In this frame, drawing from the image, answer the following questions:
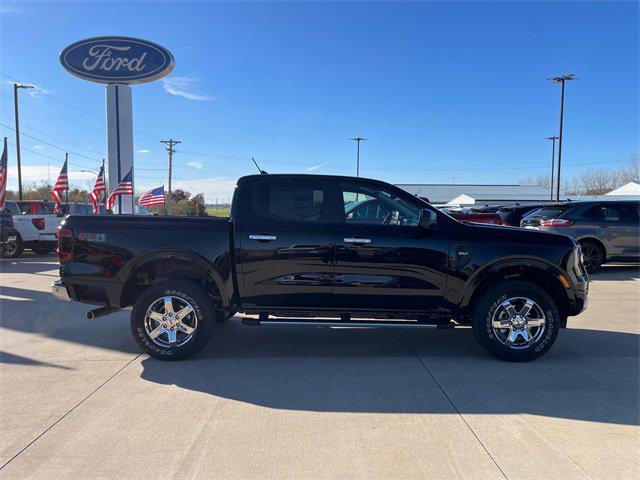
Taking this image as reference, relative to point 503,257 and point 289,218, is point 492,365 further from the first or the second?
point 289,218

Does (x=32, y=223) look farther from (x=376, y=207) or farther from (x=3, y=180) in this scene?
(x=376, y=207)

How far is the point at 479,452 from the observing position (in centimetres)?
310

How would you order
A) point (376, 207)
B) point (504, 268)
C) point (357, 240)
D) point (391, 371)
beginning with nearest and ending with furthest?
point (391, 371), point (357, 240), point (504, 268), point (376, 207)

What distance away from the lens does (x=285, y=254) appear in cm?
479

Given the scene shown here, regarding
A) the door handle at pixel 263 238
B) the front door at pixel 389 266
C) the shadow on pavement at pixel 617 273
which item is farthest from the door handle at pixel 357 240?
the shadow on pavement at pixel 617 273

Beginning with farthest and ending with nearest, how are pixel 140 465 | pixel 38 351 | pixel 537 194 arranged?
pixel 537 194 < pixel 38 351 < pixel 140 465

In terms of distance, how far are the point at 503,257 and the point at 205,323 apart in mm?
3205

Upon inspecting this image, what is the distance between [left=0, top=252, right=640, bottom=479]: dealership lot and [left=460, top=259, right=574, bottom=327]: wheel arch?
1.95 feet

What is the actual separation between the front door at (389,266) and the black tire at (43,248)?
14582 mm

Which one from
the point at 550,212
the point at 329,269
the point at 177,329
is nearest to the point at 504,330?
the point at 329,269

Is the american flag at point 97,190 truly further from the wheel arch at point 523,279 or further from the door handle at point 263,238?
the wheel arch at point 523,279

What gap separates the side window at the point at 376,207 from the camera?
4.94 meters

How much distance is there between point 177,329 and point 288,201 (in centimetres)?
181

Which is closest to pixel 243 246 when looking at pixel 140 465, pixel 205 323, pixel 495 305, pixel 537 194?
pixel 205 323
